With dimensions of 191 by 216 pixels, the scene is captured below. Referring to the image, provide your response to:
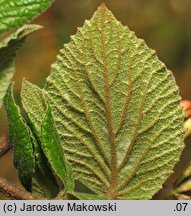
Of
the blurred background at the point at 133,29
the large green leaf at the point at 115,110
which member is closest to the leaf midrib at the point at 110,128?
the large green leaf at the point at 115,110

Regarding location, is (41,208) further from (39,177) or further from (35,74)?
(35,74)

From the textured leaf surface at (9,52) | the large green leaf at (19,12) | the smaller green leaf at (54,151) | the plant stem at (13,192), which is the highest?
the large green leaf at (19,12)

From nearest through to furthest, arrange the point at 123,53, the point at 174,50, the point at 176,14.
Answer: the point at 123,53, the point at 174,50, the point at 176,14

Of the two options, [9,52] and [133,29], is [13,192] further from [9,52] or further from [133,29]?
[133,29]

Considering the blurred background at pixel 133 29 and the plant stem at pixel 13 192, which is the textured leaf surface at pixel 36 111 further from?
the blurred background at pixel 133 29

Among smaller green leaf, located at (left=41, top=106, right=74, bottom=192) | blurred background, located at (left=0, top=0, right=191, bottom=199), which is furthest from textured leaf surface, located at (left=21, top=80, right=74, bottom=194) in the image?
blurred background, located at (left=0, top=0, right=191, bottom=199)

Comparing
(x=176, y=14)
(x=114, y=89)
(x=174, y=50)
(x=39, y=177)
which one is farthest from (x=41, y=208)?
(x=176, y=14)
